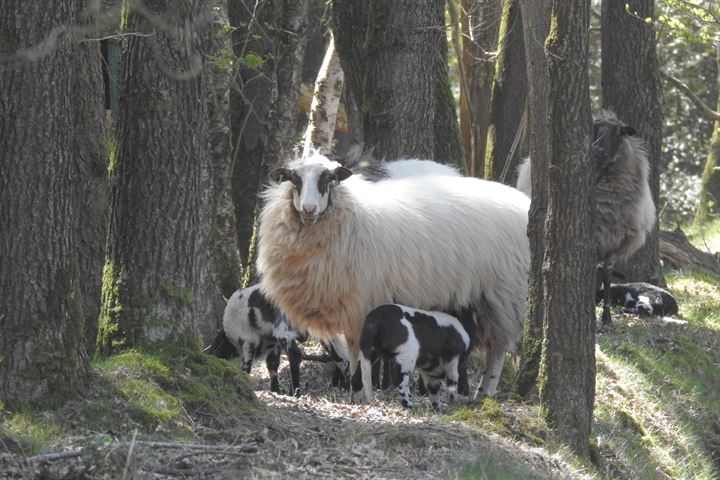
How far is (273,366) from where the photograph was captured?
10.1 metres

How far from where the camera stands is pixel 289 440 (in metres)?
6.91

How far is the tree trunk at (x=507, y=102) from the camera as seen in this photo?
15953 mm

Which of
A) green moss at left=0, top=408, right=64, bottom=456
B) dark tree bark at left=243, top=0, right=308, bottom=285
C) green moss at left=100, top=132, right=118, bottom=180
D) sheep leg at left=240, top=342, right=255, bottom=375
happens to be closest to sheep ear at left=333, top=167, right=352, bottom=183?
sheep leg at left=240, top=342, right=255, bottom=375

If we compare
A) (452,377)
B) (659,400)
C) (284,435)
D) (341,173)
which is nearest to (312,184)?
(341,173)

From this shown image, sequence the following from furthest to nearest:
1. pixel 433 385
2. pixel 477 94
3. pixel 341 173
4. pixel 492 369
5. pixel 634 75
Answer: pixel 477 94
pixel 634 75
pixel 492 369
pixel 341 173
pixel 433 385

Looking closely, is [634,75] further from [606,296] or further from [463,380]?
[463,380]

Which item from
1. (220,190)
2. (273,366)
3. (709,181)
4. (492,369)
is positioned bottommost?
(273,366)

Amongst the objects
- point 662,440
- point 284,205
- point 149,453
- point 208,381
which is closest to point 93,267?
point 208,381

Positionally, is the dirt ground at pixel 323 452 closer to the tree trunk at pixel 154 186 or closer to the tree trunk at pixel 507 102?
the tree trunk at pixel 154 186

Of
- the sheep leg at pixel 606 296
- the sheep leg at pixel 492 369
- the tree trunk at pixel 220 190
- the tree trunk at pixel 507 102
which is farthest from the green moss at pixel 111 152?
the tree trunk at pixel 507 102

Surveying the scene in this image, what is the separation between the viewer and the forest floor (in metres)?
5.97

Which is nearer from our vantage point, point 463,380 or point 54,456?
point 54,456

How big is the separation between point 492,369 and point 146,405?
4.25m

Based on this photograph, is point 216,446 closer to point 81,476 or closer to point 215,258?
point 81,476
